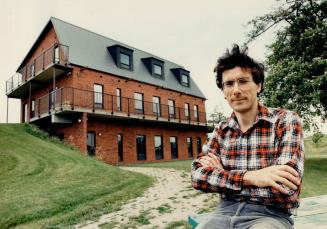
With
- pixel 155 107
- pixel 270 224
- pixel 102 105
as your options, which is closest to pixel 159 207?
pixel 270 224

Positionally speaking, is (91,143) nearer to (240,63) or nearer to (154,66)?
(154,66)

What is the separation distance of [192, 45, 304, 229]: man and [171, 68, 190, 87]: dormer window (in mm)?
29300

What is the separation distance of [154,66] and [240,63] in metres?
26.2

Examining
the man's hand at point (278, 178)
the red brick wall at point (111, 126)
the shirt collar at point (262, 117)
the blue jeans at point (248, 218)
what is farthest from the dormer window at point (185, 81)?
the man's hand at point (278, 178)

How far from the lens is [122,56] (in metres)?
25.1

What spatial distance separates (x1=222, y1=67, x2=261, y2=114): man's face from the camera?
7.88 ft

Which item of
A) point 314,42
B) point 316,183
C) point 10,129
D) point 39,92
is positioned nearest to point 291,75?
point 314,42

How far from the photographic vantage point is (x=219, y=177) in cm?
225

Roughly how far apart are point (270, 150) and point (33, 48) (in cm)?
2707

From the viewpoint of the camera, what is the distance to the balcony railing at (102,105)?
763 inches

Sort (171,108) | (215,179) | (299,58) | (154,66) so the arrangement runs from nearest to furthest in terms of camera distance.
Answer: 1. (215,179)
2. (299,58)
3. (171,108)
4. (154,66)

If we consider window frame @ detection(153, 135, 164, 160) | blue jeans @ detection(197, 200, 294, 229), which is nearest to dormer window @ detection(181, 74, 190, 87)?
window frame @ detection(153, 135, 164, 160)

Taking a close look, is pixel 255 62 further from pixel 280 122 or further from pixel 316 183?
pixel 316 183

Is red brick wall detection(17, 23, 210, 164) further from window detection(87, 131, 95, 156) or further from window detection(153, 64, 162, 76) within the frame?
window detection(153, 64, 162, 76)
